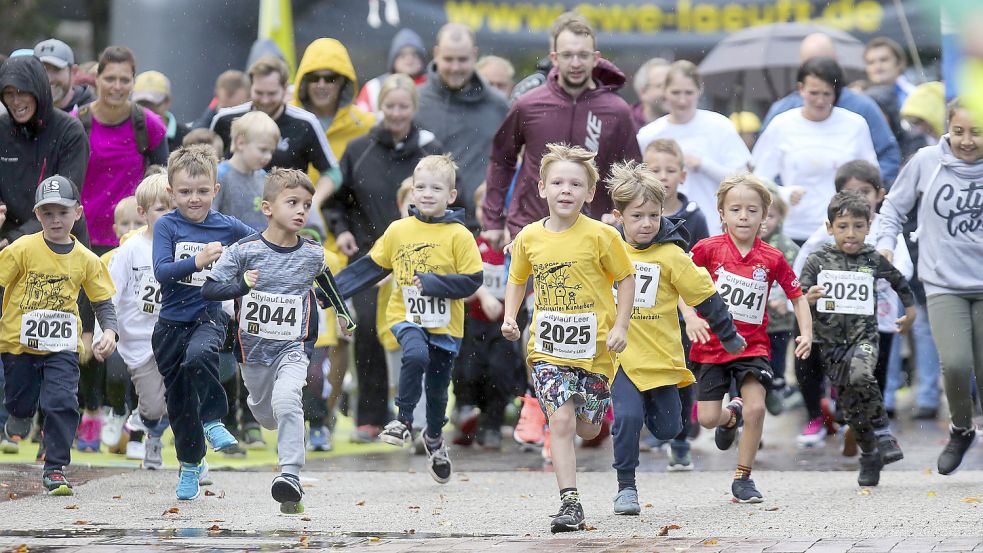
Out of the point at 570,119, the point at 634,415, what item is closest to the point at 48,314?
the point at 634,415

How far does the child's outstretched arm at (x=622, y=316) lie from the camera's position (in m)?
7.31

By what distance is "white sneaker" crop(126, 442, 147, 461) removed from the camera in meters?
10.5

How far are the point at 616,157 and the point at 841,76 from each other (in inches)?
84.4

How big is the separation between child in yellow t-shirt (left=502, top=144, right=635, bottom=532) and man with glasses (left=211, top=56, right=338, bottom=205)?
3911mm

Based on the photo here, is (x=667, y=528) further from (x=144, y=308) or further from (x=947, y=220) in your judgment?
(x=144, y=308)

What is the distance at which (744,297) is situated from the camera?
8.56 m

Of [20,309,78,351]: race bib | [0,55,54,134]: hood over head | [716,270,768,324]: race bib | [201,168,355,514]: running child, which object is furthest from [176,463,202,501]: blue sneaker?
[716,270,768,324]: race bib

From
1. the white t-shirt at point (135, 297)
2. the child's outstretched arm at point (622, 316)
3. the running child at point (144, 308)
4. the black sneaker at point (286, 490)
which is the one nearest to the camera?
the child's outstretched arm at point (622, 316)

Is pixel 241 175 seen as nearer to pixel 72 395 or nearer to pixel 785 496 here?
pixel 72 395

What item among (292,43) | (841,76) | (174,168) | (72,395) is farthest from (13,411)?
(292,43)

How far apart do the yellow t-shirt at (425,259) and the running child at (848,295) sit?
6.67ft

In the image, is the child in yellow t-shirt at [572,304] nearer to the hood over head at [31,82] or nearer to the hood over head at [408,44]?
the hood over head at [31,82]

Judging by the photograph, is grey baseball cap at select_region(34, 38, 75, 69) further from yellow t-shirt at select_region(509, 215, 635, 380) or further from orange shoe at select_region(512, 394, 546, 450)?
yellow t-shirt at select_region(509, 215, 635, 380)

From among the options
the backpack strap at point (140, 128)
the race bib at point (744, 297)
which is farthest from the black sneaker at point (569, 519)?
the backpack strap at point (140, 128)
